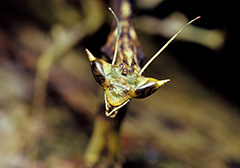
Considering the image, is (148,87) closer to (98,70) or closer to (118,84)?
(118,84)

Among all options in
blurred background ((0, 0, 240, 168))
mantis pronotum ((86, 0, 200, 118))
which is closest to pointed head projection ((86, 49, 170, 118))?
mantis pronotum ((86, 0, 200, 118))

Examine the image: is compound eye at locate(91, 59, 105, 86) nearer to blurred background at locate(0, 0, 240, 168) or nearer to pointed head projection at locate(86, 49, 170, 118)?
pointed head projection at locate(86, 49, 170, 118)

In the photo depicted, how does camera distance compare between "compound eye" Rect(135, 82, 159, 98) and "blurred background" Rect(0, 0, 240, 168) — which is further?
"blurred background" Rect(0, 0, 240, 168)

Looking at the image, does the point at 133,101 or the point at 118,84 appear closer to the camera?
the point at 118,84

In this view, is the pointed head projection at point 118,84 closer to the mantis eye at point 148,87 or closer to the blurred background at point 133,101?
the mantis eye at point 148,87

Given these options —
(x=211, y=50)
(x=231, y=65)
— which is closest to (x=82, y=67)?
(x=211, y=50)

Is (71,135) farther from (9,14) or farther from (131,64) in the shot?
(9,14)

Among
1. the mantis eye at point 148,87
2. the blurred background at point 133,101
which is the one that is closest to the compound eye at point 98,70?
the mantis eye at point 148,87

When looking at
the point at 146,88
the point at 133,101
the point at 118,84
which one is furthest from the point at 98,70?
the point at 133,101
